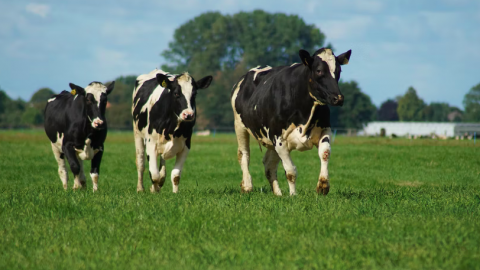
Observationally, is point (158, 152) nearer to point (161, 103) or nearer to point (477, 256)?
point (161, 103)

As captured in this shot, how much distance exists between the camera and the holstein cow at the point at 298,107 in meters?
10.3

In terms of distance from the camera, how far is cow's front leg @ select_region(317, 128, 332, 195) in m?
10.2

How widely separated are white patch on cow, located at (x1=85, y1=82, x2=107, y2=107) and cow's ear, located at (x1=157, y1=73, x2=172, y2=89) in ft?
6.60

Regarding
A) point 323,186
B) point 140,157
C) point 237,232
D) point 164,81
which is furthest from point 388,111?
point 237,232

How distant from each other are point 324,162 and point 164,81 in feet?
12.0

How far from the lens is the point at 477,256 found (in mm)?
5910

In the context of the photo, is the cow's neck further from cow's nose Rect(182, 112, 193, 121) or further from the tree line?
the tree line

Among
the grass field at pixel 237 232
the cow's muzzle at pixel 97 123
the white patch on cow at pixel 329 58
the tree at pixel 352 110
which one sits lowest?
the grass field at pixel 237 232

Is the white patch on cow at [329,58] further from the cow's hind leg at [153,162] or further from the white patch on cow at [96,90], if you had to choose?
the white patch on cow at [96,90]

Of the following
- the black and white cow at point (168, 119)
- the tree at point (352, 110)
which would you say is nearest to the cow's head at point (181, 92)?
the black and white cow at point (168, 119)

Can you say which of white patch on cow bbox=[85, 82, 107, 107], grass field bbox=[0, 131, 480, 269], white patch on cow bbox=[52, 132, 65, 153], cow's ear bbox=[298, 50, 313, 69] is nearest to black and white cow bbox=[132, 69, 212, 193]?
white patch on cow bbox=[85, 82, 107, 107]

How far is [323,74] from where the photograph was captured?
1026cm

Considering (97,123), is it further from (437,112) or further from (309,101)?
(437,112)

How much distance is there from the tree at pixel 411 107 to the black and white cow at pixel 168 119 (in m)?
129
